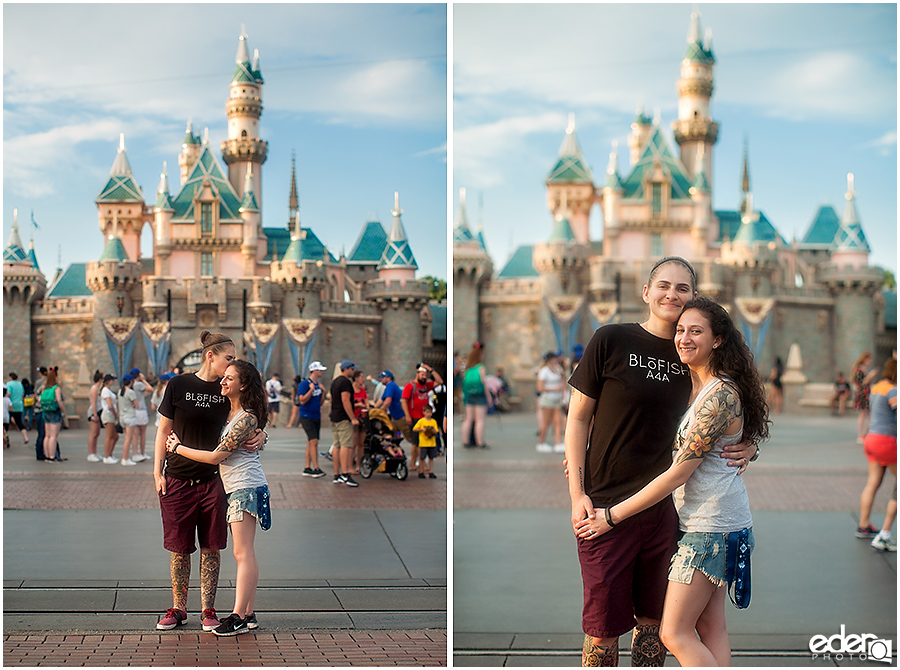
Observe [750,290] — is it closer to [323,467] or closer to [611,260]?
[611,260]

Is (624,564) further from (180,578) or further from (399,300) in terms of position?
(399,300)

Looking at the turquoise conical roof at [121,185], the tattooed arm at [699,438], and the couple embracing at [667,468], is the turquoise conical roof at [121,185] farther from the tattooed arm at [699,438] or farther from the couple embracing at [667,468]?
the tattooed arm at [699,438]

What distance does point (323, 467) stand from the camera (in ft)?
20.2

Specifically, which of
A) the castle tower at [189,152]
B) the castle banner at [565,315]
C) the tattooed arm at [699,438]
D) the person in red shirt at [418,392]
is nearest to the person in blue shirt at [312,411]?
the person in red shirt at [418,392]

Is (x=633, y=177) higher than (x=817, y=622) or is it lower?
higher

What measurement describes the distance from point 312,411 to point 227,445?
83.7 inches

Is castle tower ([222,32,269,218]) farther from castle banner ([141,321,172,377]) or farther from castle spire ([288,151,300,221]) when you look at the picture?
castle banner ([141,321,172,377])

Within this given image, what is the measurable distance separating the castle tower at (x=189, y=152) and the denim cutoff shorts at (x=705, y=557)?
3.45 m

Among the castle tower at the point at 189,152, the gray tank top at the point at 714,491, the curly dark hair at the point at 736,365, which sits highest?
the castle tower at the point at 189,152

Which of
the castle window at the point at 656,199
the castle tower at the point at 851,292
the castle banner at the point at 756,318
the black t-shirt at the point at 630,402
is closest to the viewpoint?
the black t-shirt at the point at 630,402

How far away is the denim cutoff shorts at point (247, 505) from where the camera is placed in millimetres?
3732

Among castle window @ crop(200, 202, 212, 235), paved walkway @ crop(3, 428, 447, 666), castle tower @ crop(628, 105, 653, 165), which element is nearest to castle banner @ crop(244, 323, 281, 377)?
paved walkway @ crop(3, 428, 447, 666)

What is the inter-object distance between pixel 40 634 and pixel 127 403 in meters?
1.43

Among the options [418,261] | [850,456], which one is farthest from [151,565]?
[850,456]
